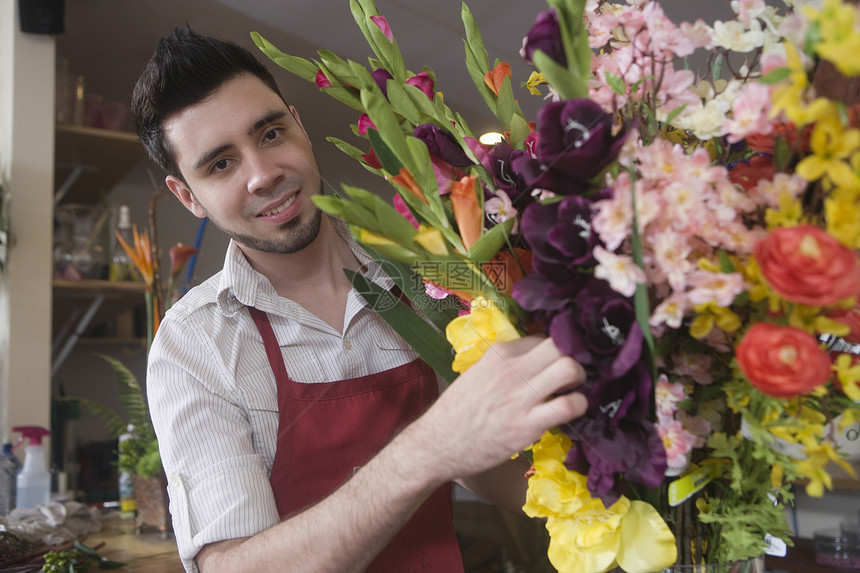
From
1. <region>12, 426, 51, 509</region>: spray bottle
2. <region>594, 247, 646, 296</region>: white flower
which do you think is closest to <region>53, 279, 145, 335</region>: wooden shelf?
<region>12, 426, 51, 509</region>: spray bottle

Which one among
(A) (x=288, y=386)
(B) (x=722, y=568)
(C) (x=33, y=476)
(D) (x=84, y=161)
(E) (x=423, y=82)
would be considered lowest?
(C) (x=33, y=476)

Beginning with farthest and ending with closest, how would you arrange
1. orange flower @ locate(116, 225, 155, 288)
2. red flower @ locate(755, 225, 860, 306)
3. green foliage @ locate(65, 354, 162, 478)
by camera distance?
green foliage @ locate(65, 354, 162, 478) < orange flower @ locate(116, 225, 155, 288) < red flower @ locate(755, 225, 860, 306)

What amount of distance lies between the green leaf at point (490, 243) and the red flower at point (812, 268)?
146 mm

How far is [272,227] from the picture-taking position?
479 millimetres

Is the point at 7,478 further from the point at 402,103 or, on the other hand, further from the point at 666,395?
the point at 666,395

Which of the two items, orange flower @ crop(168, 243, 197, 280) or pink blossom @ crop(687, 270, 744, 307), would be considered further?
orange flower @ crop(168, 243, 197, 280)

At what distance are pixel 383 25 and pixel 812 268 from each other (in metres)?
0.36

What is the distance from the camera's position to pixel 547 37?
1.17 feet

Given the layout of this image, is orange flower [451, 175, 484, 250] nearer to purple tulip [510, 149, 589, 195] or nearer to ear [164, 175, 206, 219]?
purple tulip [510, 149, 589, 195]

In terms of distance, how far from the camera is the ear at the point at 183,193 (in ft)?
1.68

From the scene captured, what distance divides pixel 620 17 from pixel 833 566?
2061mm

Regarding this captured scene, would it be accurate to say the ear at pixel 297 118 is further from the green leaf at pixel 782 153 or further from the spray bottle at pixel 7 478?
the spray bottle at pixel 7 478

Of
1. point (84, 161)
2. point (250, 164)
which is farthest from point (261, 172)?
Result: point (84, 161)

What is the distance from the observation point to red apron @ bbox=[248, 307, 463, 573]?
623 mm
